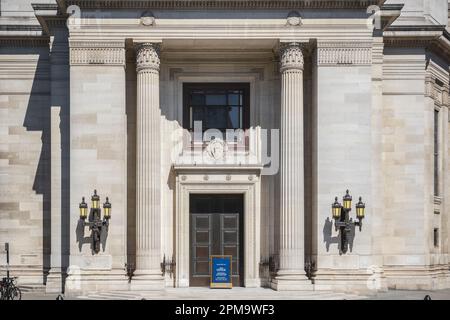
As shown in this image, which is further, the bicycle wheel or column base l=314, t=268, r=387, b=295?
column base l=314, t=268, r=387, b=295

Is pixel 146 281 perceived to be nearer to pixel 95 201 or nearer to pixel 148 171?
pixel 95 201

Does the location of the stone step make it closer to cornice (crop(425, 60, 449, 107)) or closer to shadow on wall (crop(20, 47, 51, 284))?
shadow on wall (crop(20, 47, 51, 284))

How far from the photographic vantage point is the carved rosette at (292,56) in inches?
1399

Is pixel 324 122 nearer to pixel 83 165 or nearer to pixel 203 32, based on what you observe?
pixel 203 32

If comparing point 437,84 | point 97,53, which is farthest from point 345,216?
point 97,53

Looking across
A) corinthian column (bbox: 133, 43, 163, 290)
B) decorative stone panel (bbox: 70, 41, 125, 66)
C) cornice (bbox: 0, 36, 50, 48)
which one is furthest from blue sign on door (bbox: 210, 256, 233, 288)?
cornice (bbox: 0, 36, 50, 48)

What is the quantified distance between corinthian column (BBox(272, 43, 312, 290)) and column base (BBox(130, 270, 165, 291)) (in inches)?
179

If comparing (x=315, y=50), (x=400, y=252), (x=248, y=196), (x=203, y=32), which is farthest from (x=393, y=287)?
(x=203, y=32)

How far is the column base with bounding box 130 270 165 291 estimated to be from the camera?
34.8 metres

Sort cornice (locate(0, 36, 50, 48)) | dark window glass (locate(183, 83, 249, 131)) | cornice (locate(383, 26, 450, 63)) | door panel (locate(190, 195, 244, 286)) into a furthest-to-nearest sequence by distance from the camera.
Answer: cornice (locate(0, 36, 50, 48)) < cornice (locate(383, 26, 450, 63)) < dark window glass (locate(183, 83, 249, 131)) < door panel (locate(190, 195, 244, 286))

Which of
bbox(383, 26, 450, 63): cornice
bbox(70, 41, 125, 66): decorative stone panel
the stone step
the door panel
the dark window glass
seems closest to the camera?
bbox(70, 41, 125, 66): decorative stone panel

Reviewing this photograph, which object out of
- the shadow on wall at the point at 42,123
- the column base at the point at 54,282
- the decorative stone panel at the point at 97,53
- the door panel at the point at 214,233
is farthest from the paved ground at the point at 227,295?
the decorative stone panel at the point at 97,53

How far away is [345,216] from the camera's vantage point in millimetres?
35062

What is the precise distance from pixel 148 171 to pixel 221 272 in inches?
199
